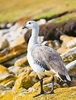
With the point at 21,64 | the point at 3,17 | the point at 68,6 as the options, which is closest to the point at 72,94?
the point at 21,64

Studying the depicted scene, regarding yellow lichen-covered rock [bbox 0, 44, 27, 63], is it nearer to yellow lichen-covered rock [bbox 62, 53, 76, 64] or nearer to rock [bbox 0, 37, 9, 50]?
rock [bbox 0, 37, 9, 50]

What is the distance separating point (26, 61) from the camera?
20.2 meters

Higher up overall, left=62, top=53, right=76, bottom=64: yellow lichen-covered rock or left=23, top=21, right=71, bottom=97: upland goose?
left=23, top=21, right=71, bottom=97: upland goose

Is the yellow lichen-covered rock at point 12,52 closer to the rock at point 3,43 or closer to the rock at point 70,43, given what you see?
the rock at point 70,43

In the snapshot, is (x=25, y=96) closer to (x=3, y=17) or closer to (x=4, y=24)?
(x=4, y=24)

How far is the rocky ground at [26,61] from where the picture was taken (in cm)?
1249

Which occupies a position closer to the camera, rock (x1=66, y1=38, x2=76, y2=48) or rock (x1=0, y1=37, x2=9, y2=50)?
rock (x1=66, y1=38, x2=76, y2=48)

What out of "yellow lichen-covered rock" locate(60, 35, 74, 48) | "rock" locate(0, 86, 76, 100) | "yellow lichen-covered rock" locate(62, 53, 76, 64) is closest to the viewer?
"rock" locate(0, 86, 76, 100)

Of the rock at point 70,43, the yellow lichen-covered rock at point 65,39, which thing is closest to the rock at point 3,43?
the yellow lichen-covered rock at point 65,39

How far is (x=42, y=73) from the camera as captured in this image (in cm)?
1210

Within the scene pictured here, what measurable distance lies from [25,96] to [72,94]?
1525 mm

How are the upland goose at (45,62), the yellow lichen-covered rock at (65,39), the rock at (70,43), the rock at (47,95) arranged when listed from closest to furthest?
the rock at (47,95)
the upland goose at (45,62)
the rock at (70,43)
the yellow lichen-covered rock at (65,39)

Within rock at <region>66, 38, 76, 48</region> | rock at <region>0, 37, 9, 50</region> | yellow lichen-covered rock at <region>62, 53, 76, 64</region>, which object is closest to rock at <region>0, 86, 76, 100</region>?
yellow lichen-covered rock at <region>62, 53, 76, 64</region>

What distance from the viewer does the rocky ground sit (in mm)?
12492
